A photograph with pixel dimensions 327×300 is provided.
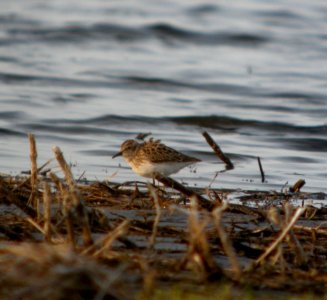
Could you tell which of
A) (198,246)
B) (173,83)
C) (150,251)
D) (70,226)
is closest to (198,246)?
(198,246)

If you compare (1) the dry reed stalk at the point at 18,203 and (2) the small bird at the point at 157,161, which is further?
(2) the small bird at the point at 157,161

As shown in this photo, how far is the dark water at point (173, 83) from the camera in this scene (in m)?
13.9

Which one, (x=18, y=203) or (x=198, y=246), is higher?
(x=198, y=246)

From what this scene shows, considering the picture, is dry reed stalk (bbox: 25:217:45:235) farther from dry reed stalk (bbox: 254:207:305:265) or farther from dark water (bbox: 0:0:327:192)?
dark water (bbox: 0:0:327:192)

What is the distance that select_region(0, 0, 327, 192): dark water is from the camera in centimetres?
1392

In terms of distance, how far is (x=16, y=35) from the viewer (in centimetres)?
2527

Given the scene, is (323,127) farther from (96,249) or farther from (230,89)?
(96,249)

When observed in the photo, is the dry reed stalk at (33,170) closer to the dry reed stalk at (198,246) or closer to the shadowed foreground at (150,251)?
the shadowed foreground at (150,251)

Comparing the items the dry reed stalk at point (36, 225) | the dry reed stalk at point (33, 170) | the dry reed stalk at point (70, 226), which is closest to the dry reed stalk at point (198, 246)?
the dry reed stalk at point (70, 226)

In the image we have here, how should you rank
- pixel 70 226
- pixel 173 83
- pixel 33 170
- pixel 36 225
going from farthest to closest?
pixel 173 83 → pixel 33 170 → pixel 36 225 → pixel 70 226

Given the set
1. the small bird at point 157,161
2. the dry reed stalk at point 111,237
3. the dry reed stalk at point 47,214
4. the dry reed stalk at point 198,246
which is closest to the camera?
the dry reed stalk at point 198,246

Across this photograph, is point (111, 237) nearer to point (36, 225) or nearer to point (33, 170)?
point (36, 225)

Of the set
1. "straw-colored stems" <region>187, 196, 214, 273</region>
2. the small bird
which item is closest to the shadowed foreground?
"straw-colored stems" <region>187, 196, 214, 273</region>

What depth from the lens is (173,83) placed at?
20938mm
